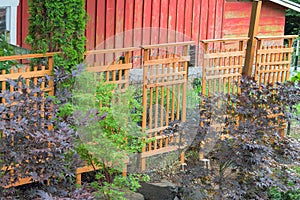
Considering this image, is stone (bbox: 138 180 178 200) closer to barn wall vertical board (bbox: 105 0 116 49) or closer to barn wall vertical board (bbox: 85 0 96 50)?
barn wall vertical board (bbox: 85 0 96 50)

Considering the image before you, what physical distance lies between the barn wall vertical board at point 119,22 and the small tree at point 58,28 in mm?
4185

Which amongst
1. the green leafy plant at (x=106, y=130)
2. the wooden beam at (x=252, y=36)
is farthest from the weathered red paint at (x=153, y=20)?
the green leafy plant at (x=106, y=130)

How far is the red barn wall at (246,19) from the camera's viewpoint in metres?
14.3

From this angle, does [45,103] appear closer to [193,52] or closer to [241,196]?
[241,196]

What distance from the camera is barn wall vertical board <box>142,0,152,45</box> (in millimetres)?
11102

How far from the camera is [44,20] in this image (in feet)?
20.5

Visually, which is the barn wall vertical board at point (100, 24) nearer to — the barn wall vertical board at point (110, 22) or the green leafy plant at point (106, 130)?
the barn wall vertical board at point (110, 22)

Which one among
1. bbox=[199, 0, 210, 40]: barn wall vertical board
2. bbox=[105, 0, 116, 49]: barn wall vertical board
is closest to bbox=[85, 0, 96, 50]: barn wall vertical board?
bbox=[105, 0, 116, 49]: barn wall vertical board

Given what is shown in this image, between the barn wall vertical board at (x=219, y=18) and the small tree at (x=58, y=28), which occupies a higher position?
the barn wall vertical board at (x=219, y=18)

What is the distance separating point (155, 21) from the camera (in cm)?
1136

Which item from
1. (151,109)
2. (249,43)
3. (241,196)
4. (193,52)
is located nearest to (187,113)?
(151,109)

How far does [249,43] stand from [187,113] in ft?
4.78

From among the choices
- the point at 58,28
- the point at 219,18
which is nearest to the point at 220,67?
the point at 58,28

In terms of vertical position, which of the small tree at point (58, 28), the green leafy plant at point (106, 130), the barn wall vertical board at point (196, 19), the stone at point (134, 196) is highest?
the barn wall vertical board at point (196, 19)
